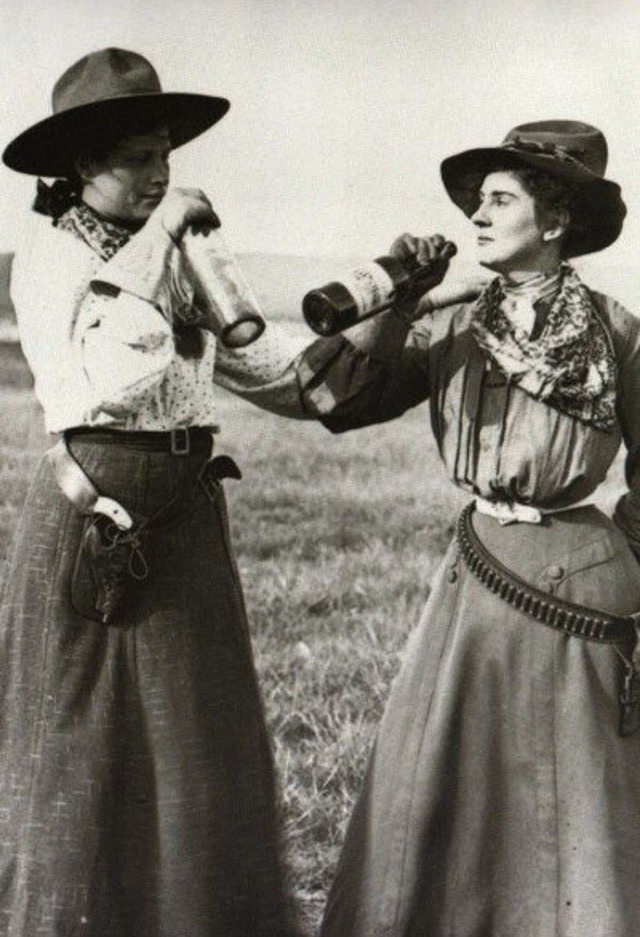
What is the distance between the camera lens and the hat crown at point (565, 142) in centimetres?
213

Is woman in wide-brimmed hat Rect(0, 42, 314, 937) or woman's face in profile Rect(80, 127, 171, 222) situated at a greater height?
woman's face in profile Rect(80, 127, 171, 222)

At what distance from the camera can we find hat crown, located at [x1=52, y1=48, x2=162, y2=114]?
2.10 m

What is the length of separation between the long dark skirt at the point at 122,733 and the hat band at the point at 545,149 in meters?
0.75

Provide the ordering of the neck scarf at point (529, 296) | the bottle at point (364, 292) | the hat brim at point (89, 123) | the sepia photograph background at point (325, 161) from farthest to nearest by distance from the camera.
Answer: the sepia photograph background at point (325, 161)
the neck scarf at point (529, 296)
the hat brim at point (89, 123)
the bottle at point (364, 292)

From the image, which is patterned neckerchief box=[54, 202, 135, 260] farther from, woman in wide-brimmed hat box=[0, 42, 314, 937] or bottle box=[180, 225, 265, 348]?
bottle box=[180, 225, 265, 348]

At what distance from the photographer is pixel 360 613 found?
3.88m

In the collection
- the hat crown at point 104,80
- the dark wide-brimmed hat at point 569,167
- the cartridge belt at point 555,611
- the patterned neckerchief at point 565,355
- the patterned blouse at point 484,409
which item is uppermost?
the hat crown at point 104,80

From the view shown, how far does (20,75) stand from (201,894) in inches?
72.5

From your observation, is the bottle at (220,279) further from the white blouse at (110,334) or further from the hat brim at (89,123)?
the hat brim at (89,123)

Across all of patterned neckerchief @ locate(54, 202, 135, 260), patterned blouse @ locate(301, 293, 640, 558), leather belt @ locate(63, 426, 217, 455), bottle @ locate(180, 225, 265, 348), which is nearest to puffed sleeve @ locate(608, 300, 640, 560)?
patterned blouse @ locate(301, 293, 640, 558)

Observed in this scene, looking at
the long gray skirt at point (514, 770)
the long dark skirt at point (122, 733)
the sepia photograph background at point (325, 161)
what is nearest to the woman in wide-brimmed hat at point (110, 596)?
the long dark skirt at point (122, 733)

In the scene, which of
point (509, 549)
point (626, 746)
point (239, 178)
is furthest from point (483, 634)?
point (239, 178)

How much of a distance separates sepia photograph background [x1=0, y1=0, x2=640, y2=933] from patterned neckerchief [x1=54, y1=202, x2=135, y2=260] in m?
0.62

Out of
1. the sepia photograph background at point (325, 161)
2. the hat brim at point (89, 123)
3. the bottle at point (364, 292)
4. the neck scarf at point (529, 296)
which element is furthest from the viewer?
the sepia photograph background at point (325, 161)
